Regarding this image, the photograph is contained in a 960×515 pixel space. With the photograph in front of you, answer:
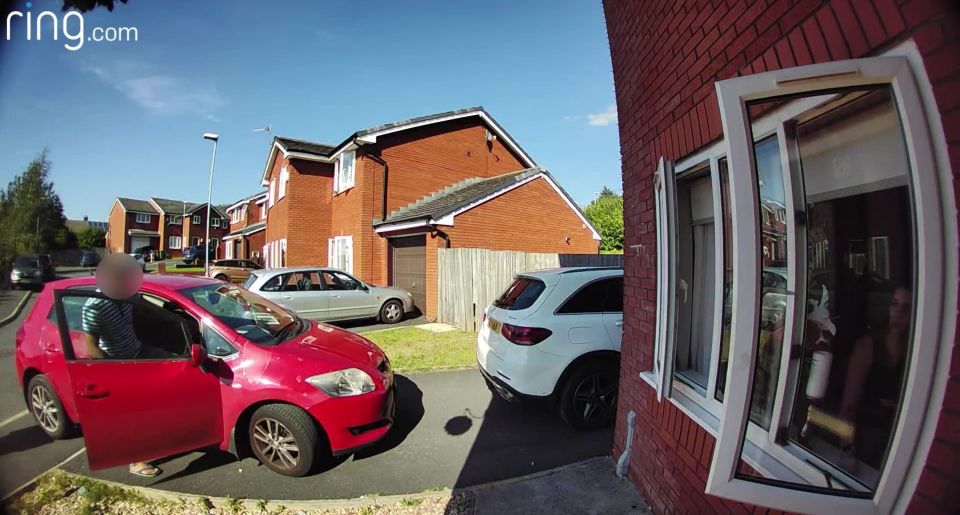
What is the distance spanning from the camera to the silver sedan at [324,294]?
9109 mm

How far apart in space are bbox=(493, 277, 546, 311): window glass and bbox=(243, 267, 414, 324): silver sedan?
6302mm

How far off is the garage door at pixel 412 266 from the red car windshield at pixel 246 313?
767cm

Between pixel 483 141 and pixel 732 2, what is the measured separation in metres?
16.4

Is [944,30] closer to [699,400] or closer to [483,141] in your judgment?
[699,400]

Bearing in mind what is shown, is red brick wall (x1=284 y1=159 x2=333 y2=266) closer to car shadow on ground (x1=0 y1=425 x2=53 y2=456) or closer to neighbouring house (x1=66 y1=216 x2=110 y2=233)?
car shadow on ground (x1=0 y1=425 x2=53 y2=456)

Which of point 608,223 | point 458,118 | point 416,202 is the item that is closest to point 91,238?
point 416,202

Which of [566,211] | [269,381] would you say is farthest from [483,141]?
[269,381]

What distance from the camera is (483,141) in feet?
58.8

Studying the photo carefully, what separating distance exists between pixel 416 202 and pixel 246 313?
12.2m

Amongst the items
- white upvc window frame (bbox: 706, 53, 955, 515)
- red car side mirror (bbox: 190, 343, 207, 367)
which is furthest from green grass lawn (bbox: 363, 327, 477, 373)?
white upvc window frame (bbox: 706, 53, 955, 515)

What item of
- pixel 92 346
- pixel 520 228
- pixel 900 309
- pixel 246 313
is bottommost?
pixel 92 346

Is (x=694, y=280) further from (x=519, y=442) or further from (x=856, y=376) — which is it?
(x=519, y=442)

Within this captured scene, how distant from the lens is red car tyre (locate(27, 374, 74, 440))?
3.28 m

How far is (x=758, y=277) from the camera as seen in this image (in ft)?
4.31
